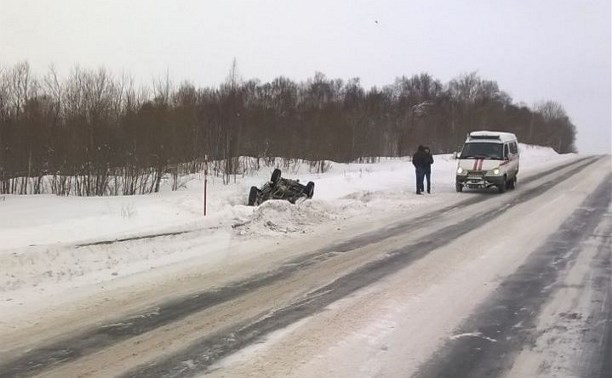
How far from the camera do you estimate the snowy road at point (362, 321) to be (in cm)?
465

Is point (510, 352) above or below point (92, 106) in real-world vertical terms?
below

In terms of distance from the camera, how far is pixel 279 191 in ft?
50.5

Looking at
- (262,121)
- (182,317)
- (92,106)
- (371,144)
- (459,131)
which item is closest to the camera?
(182,317)

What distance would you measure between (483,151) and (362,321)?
17.8 m

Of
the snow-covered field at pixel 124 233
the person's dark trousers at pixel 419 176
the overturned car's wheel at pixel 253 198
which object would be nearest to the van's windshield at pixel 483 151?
the person's dark trousers at pixel 419 176

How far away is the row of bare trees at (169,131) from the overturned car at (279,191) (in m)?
6.75

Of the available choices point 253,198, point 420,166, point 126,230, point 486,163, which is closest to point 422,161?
point 420,166

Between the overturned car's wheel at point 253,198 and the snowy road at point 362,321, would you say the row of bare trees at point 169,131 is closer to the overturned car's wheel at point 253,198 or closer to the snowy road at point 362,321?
the overturned car's wheel at point 253,198

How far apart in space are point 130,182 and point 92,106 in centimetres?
311

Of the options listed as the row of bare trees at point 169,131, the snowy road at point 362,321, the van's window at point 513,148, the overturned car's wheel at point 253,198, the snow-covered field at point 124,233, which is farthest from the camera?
the van's window at point 513,148

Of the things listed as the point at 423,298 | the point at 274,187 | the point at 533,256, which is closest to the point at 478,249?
the point at 533,256

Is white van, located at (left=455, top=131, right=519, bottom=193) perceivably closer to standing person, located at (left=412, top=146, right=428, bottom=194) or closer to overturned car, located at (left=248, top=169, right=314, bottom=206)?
standing person, located at (left=412, top=146, right=428, bottom=194)

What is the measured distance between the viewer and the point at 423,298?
265 inches

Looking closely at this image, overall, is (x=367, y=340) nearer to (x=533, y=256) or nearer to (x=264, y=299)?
(x=264, y=299)
